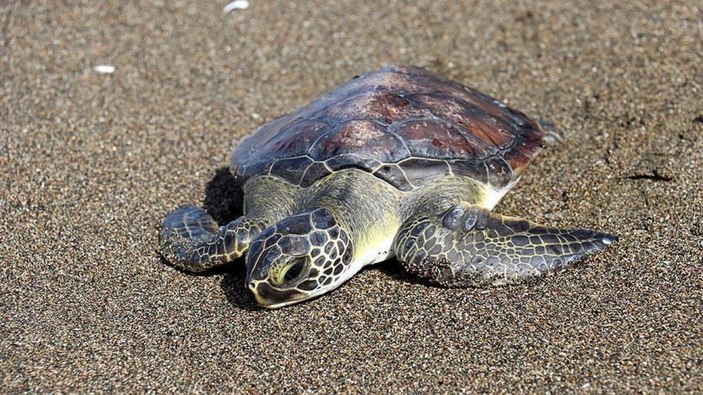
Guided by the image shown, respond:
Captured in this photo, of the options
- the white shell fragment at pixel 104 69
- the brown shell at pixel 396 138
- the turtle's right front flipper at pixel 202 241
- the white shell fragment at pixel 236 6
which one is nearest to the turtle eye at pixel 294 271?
the turtle's right front flipper at pixel 202 241

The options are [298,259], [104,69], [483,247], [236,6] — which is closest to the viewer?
[298,259]

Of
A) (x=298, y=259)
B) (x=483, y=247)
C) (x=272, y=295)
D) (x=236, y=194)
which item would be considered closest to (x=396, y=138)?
(x=483, y=247)

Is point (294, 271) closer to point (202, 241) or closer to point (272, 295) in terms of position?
point (272, 295)

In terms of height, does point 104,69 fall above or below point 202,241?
below

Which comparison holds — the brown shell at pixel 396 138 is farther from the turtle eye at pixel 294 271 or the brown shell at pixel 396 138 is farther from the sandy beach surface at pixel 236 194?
the turtle eye at pixel 294 271

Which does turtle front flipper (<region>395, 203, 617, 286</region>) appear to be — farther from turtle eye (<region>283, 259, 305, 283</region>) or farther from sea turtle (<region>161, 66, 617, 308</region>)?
turtle eye (<region>283, 259, 305, 283</region>)

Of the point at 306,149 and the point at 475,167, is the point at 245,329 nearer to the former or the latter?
the point at 306,149

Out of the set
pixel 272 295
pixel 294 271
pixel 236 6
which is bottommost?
pixel 236 6

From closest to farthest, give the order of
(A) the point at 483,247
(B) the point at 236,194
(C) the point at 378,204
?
1. (A) the point at 483,247
2. (C) the point at 378,204
3. (B) the point at 236,194
